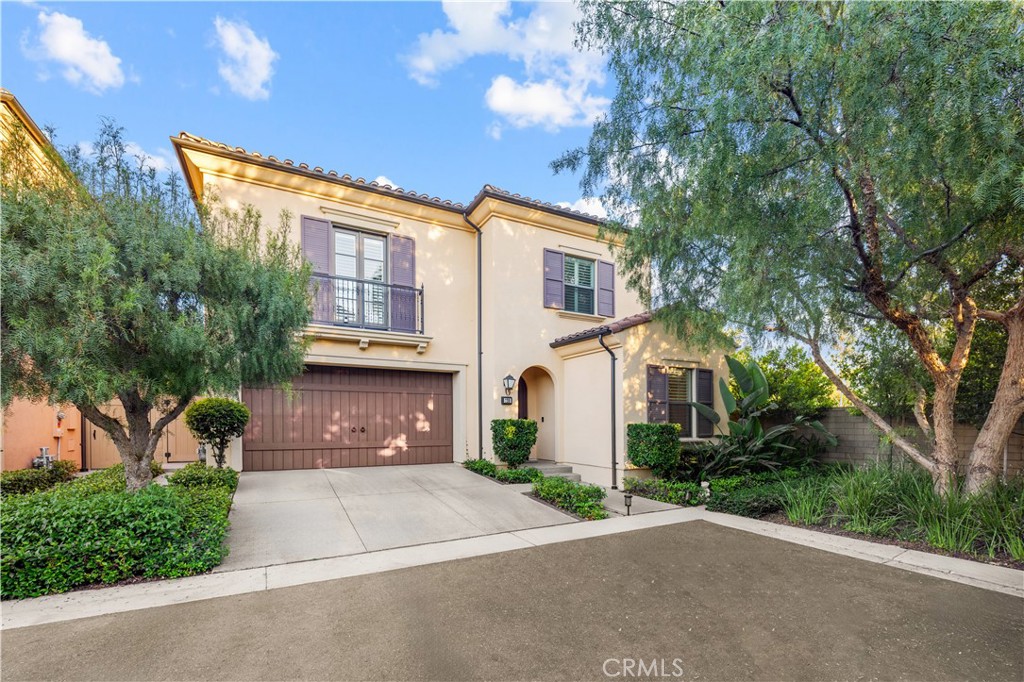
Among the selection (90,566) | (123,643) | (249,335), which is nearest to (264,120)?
(249,335)

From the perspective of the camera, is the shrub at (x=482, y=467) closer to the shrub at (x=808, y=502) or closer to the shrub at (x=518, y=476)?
the shrub at (x=518, y=476)

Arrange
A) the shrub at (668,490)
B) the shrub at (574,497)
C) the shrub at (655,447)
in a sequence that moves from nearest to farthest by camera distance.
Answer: the shrub at (574,497) < the shrub at (668,490) < the shrub at (655,447)

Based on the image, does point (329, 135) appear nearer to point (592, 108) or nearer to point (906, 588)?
point (592, 108)

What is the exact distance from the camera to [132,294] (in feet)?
14.9

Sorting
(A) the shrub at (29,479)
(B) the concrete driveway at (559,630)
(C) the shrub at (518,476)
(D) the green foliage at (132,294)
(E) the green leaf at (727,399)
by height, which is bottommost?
(C) the shrub at (518,476)

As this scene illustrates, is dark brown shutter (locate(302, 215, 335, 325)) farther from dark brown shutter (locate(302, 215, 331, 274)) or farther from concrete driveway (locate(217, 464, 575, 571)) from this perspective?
concrete driveway (locate(217, 464, 575, 571))

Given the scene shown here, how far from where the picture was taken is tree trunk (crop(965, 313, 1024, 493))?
6164 mm

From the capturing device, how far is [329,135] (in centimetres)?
1067

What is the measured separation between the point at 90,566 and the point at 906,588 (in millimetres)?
7924

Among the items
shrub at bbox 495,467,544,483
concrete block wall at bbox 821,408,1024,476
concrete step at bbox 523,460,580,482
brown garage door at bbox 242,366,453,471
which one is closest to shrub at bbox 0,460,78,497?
brown garage door at bbox 242,366,453,471

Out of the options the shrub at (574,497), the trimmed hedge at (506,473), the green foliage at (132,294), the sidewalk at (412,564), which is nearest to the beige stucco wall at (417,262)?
the trimmed hedge at (506,473)

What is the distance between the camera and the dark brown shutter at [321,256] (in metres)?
9.45

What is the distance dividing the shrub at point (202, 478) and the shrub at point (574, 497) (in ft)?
16.4

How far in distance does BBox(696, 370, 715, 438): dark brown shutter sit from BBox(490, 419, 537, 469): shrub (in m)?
3.94
